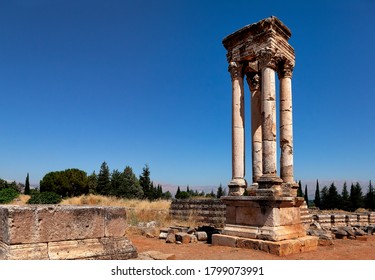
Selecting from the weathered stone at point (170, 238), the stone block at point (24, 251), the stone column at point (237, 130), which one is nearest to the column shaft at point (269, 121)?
the stone column at point (237, 130)

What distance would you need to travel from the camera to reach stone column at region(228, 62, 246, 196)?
36.2 feet

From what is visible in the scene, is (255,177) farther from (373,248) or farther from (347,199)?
(347,199)

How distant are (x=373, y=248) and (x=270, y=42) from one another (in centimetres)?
671

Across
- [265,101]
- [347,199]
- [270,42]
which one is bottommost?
[347,199]

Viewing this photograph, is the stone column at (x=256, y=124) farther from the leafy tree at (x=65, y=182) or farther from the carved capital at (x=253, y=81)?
the leafy tree at (x=65, y=182)

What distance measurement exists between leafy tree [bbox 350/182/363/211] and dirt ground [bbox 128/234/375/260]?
30.7 m

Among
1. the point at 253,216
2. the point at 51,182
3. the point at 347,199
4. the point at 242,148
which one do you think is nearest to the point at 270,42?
the point at 242,148

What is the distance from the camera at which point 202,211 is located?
18234 millimetres

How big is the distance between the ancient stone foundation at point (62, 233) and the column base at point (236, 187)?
A: 489 centimetres

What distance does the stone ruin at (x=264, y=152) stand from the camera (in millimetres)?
9336

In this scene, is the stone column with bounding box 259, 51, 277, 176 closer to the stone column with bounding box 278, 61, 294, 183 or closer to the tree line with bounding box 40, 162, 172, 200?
the stone column with bounding box 278, 61, 294, 183

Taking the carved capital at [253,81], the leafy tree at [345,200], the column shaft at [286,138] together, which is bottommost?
the leafy tree at [345,200]

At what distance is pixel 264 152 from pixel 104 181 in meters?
41.7

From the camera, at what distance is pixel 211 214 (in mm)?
17656
